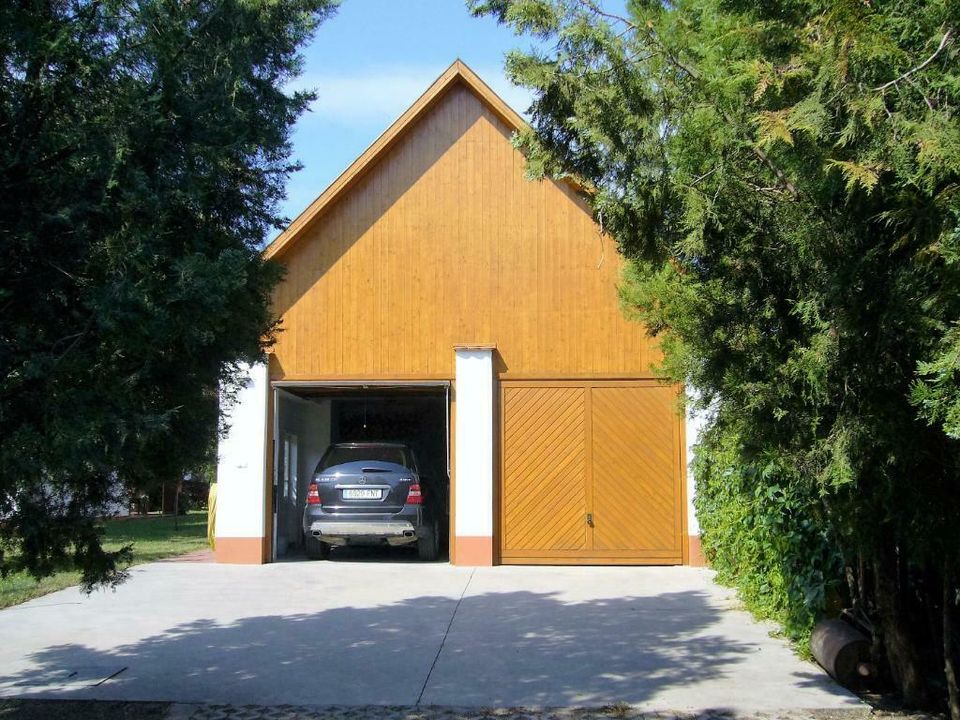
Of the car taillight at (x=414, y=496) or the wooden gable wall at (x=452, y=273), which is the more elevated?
the wooden gable wall at (x=452, y=273)

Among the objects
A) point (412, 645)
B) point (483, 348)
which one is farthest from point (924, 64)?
point (483, 348)

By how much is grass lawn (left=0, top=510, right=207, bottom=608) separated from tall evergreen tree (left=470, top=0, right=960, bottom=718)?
12.1 ft

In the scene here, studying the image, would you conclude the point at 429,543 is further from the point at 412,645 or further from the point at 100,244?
the point at 100,244

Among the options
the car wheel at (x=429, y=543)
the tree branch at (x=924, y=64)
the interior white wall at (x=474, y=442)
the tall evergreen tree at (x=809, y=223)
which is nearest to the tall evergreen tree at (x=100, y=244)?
the tall evergreen tree at (x=809, y=223)

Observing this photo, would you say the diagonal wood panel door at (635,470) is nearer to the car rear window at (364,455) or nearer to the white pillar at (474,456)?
the white pillar at (474,456)

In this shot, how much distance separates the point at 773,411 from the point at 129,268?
343 cm

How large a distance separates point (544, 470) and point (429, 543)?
6.73 ft

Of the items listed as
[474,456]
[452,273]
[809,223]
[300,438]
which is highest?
[452,273]

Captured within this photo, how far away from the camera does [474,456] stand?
12789 millimetres

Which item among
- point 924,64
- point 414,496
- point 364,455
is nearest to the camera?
point 924,64

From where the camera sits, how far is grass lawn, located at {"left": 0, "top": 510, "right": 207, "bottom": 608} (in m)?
10.3

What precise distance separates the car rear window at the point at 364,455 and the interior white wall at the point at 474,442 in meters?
1.17

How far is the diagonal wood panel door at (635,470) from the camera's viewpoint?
12.7m

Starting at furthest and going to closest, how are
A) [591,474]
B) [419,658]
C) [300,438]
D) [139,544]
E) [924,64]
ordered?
[139,544], [300,438], [591,474], [419,658], [924,64]
